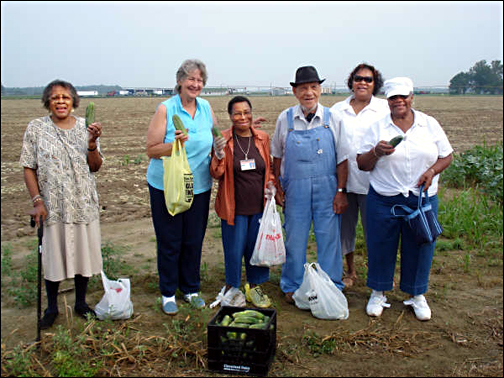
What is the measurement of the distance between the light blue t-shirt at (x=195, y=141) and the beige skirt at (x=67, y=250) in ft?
2.11

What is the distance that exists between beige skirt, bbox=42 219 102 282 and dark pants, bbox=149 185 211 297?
0.53 meters

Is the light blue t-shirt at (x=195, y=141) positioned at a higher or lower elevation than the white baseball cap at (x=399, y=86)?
lower

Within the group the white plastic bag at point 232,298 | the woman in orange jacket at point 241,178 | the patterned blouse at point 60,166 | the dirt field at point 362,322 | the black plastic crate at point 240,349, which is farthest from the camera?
the white plastic bag at point 232,298

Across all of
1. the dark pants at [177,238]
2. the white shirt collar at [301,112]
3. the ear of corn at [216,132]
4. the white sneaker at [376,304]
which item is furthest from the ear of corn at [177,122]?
the white sneaker at [376,304]

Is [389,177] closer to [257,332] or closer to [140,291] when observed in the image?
[257,332]

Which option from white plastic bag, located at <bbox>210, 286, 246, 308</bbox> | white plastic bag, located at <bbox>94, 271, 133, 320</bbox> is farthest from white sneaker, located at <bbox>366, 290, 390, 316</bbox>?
white plastic bag, located at <bbox>94, 271, 133, 320</bbox>

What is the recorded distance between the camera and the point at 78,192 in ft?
12.3

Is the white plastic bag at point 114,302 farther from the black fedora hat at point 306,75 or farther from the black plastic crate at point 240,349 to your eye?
the black fedora hat at point 306,75

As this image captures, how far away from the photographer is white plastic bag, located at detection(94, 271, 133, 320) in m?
3.94

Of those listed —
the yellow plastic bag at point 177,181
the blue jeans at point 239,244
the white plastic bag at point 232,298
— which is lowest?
the white plastic bag at point 232,298

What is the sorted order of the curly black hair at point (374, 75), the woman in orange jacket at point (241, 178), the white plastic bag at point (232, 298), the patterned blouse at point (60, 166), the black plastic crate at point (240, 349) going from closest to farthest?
the black plastic crate at point (240, 349)
the patterned blouse at point (60, 166)
the woman in orange jacket at point (241, 178)
the white plastic bag at point (232, 298)
the curly black hair at point (374, 75)

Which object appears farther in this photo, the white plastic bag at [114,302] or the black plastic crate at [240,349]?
the white plastic bag at [114,302]

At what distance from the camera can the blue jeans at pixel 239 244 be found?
423cm

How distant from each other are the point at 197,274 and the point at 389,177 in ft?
6.08
